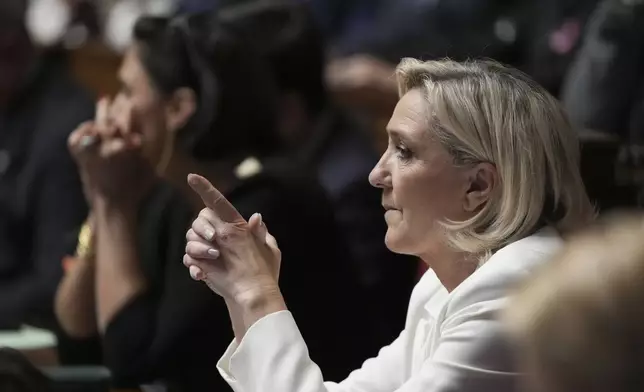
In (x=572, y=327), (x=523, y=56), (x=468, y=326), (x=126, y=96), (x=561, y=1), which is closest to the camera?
(x=572, y=327)

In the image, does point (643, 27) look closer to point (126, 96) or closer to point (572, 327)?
point (126, 96)

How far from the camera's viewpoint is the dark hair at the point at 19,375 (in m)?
1.42

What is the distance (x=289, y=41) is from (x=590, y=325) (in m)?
0.98

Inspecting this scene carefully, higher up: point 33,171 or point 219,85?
point 219,85

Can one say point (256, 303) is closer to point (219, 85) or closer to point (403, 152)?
point (403, 152)

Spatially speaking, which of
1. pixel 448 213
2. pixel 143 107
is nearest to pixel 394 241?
pixel 448 213

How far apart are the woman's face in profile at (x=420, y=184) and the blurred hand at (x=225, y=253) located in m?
0.13

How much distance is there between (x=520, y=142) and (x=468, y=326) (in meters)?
0.17

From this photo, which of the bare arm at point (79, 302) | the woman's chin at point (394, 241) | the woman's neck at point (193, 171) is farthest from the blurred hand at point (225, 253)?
the bare arm at point (79, 302)

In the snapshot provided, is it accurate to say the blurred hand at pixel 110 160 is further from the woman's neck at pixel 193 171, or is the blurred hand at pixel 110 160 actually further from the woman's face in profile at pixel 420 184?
the woman's face in profile at pixel 420 184

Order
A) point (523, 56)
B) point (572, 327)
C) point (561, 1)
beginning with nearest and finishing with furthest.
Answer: point (572, 327)
point (523, 56)
point (561, 1)

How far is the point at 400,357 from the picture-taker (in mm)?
1142

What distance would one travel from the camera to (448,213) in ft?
3.48

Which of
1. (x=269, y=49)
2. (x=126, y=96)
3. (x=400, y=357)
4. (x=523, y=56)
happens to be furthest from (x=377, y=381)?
(x=126, y=96)
